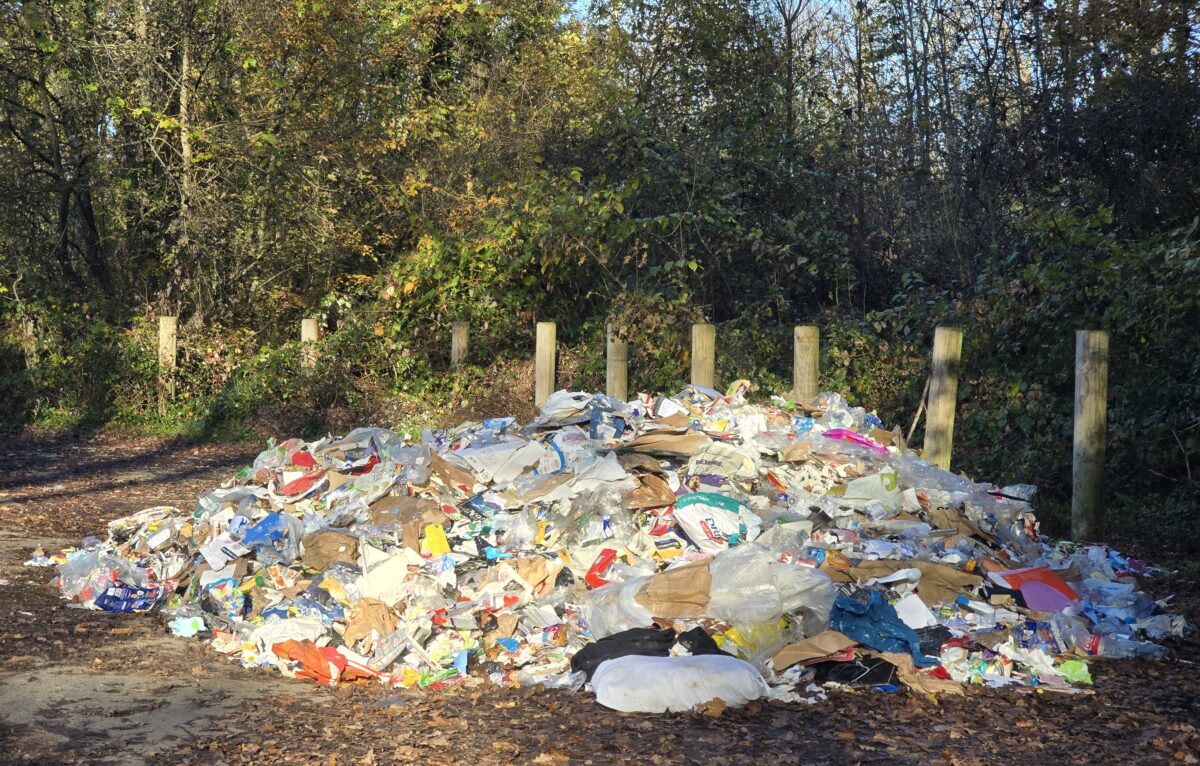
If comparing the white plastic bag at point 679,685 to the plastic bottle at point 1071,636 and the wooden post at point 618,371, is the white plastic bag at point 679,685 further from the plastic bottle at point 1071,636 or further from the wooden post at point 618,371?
the wooden post at point 618,371

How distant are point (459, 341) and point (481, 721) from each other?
9.14 m

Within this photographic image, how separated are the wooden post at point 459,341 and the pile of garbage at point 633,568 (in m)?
5.27

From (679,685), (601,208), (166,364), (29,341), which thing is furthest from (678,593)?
(29,341)

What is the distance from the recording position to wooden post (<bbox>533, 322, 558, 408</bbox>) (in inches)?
456

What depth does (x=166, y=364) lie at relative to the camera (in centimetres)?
1481

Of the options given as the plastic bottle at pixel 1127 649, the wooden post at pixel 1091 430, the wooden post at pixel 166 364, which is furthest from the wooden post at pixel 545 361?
the plastic bottle at pixel 1127 649

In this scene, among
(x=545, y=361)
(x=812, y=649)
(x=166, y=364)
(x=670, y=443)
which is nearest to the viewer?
(x=812, y=649)

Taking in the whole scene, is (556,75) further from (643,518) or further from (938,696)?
(938,696)

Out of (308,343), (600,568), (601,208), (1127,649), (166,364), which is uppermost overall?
(601,208)

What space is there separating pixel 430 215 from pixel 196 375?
3868mm

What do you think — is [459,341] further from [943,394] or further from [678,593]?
[678,593]

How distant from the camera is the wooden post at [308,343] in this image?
14.3 metres

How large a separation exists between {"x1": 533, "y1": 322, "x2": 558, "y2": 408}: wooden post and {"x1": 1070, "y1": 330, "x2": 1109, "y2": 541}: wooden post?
5339 millimetres

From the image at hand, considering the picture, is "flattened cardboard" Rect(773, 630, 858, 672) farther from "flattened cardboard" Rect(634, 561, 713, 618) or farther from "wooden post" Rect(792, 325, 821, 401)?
"wooden post" Rect(792, 325, 821, 401)
